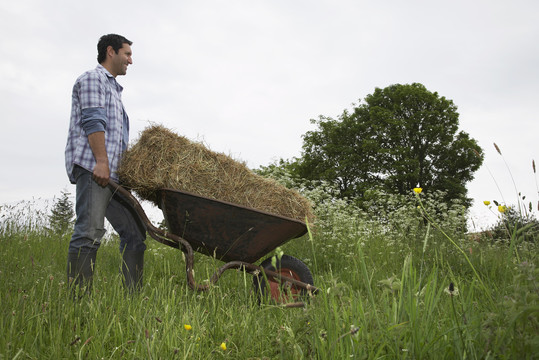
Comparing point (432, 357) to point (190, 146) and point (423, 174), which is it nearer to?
point (190, 146)

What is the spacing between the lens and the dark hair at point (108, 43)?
3830 mm

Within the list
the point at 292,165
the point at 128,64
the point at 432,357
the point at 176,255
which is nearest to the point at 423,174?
the point at 292,165

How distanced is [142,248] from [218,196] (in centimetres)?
98

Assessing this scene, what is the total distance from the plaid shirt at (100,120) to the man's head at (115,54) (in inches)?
6.8

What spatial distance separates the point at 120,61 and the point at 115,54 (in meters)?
0.08

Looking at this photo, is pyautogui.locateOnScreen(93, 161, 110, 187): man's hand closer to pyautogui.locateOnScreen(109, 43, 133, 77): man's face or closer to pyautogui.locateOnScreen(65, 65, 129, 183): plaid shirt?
pyautogui.locateOnScreen(65, 65, 129, 183): plaid shirt

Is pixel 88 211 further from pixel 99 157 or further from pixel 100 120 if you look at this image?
pixel 100 120

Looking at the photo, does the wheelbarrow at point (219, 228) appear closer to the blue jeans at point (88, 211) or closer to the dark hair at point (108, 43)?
the blue jeans at point (88, 211)

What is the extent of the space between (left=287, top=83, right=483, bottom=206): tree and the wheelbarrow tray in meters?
16.3

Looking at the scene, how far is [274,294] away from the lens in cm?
376

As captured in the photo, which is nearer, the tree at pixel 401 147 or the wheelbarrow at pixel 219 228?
the wheelbarrow at pixel 219 228

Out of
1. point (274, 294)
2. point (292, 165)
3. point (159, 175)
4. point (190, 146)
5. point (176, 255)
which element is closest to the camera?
point (159, 175)

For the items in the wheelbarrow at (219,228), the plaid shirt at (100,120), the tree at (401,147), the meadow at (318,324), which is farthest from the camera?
the tree at (401,147)

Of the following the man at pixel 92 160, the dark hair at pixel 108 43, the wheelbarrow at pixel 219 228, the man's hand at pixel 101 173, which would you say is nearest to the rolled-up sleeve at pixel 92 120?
the man at pixel 92 160
